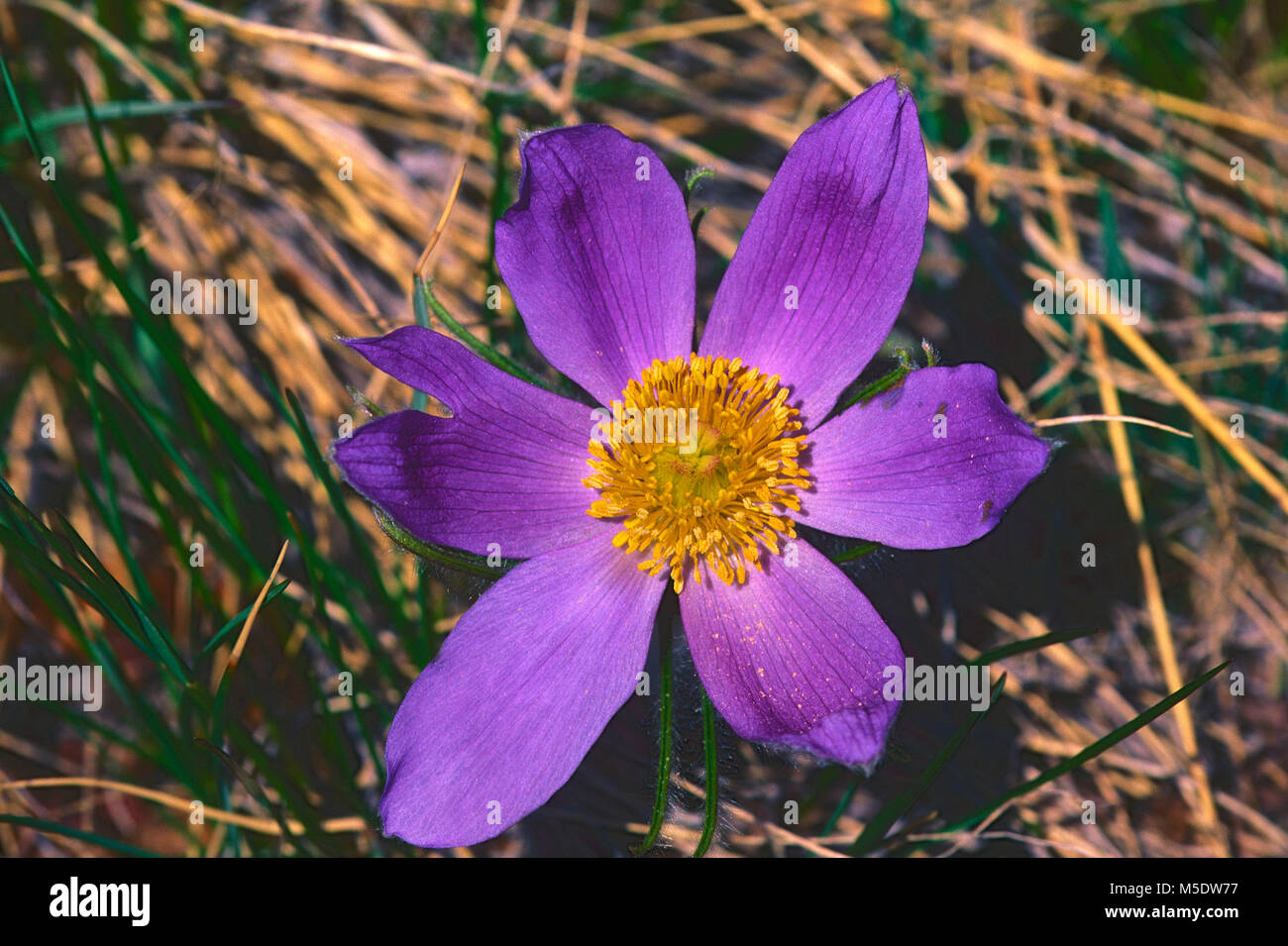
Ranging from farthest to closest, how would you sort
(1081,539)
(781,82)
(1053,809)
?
1. (781,82)
2. (1081,539)
3. (1053,809)

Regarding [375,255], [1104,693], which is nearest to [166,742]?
[375,255]

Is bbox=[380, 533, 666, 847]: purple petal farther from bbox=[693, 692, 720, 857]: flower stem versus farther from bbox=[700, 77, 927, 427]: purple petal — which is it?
bbox=[700, 77, 927, 427]: purple petal

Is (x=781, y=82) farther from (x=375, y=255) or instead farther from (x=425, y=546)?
(x=425, y=546)

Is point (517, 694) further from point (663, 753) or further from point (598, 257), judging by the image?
point (598, 257)

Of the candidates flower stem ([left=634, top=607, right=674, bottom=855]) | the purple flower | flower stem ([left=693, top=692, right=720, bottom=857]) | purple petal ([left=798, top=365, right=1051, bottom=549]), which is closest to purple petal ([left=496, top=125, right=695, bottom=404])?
the purple flower

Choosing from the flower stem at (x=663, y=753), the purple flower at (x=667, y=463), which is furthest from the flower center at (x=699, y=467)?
the flower stem at (x=663, y=753)

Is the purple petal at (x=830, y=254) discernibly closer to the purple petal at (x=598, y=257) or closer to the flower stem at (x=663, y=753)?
the purple petal at (x=598, y=257)
